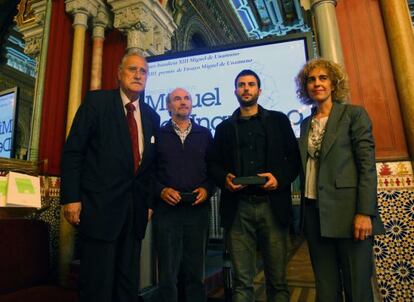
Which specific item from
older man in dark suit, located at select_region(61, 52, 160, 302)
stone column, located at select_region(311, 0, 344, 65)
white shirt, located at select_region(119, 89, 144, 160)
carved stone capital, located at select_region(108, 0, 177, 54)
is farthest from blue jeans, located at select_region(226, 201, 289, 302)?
carved stone capital, located at select_region(108, 0, 177, 54)

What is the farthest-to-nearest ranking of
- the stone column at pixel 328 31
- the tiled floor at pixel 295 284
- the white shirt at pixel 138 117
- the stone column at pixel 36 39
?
the stone column at pixel 36 39 → the tiled floor at pixel 295 284 → the stone column at pixel 328 31 → the white shirt at pixel 138 117

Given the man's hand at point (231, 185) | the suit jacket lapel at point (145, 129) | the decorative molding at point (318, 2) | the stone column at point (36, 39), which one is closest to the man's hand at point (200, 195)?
the man's hand at point (231, 185)

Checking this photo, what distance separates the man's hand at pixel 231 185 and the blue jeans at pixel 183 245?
0.28 m

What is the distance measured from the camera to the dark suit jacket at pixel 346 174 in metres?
1.26

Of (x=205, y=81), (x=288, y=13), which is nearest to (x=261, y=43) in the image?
(x=205, y=81)

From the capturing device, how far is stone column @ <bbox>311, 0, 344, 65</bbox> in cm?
212

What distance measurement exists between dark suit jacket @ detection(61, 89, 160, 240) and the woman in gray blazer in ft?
2.66

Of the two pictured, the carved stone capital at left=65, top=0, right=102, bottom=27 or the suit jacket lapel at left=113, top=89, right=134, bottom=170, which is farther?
the carved stone capital at left=65, top=0, right=102, bottom=27

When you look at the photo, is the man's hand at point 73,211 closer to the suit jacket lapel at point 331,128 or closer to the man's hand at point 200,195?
the man's hand at point 200,195

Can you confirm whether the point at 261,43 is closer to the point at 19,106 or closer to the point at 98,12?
the point at 98,12

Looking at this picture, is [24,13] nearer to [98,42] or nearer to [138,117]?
[98,42]

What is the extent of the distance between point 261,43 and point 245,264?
5.60ft

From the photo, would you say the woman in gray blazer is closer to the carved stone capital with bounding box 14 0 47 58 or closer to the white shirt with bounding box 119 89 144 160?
the white shirt with bounding box 119 89 144 160

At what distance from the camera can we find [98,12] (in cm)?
325
